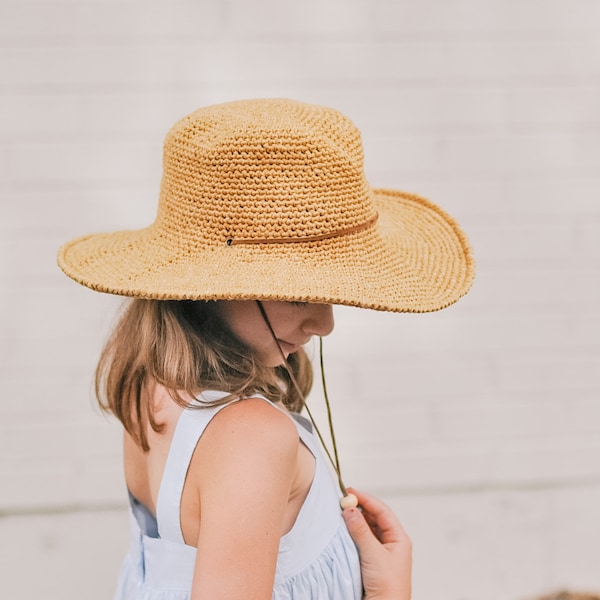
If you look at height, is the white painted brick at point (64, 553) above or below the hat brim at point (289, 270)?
below

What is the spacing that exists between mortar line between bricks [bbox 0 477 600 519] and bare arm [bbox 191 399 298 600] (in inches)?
77.7

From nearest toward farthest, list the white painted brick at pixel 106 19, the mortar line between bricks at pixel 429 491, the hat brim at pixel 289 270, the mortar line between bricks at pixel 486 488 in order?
the hat brim at pixel 289 270, the white painted brick at pixel 106 19, the mortar line between bricks at pixel 429 491, the mortar line between bricks at pixel 486 488

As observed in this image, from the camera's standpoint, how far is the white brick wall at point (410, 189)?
2648 millimetres

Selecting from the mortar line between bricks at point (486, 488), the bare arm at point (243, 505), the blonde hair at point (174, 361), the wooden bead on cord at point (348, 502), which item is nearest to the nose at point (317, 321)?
the blonde hair at point (174, 361)

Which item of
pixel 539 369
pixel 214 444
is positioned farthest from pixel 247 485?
pixel 539 369

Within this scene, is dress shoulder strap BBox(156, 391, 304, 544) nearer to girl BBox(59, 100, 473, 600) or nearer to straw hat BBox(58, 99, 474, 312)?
girl BBox(59, 100, 473, 600)

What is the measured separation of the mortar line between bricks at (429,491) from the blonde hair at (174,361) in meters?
1.65

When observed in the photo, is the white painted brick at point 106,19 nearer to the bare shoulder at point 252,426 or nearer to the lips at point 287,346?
the lips at point 287,346

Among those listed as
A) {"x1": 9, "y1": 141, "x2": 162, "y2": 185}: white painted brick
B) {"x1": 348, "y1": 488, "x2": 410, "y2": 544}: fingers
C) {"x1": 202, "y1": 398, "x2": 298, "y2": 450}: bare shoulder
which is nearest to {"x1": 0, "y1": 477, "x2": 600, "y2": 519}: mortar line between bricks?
{"x1": 9, "y1": 141, "x2": 162, "y2": 185}: white painted brick

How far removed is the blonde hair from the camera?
132 cm

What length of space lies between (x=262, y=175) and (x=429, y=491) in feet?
7.25

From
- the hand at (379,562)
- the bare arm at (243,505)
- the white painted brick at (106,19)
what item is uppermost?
the white painted brick at (106,19)

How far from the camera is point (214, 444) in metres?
1.19

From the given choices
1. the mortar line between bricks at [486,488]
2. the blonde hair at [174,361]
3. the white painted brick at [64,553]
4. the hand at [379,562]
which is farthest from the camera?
the mortar line between bricks at [486,488]
